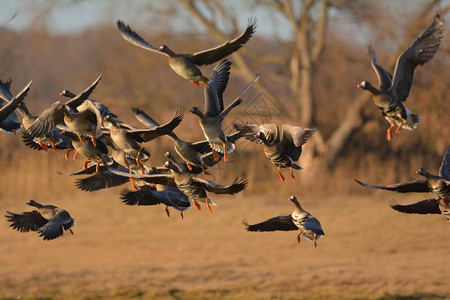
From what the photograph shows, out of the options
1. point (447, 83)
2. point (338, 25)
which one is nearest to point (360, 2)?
point (338, 25)

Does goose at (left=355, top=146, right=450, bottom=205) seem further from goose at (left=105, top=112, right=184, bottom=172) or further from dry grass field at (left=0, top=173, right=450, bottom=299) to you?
dry grass field at (left=0, top=173, right=450, bottom=299)

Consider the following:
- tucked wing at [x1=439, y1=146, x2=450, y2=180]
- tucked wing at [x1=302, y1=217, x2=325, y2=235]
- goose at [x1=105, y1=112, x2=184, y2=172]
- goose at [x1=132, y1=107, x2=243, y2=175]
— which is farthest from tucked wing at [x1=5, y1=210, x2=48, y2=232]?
tucked wing at [x1=439, y1=146, x2=450, y2=180]

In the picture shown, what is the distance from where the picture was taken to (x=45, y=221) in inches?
305

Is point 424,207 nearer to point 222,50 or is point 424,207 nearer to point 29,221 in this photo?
point 222,50

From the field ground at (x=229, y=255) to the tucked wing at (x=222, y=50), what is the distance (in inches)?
262

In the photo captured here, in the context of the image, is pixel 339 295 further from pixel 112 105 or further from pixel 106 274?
pixel 112 105

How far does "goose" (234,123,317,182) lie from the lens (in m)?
6.84

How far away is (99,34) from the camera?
41094 millimetres

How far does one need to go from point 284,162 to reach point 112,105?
2450 cm

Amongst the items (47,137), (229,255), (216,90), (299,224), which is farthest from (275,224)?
(229,255)

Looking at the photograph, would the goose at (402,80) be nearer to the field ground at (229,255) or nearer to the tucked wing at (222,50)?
the tucked wing at (222,50)

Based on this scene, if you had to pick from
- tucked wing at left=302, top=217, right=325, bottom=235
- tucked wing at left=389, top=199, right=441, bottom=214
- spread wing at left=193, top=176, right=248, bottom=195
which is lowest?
tucked wing at left=302, top=217, right=325, bottom=235

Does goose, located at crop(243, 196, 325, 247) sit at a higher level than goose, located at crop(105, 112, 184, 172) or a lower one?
lower

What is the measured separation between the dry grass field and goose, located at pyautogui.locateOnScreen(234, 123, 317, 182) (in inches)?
231
